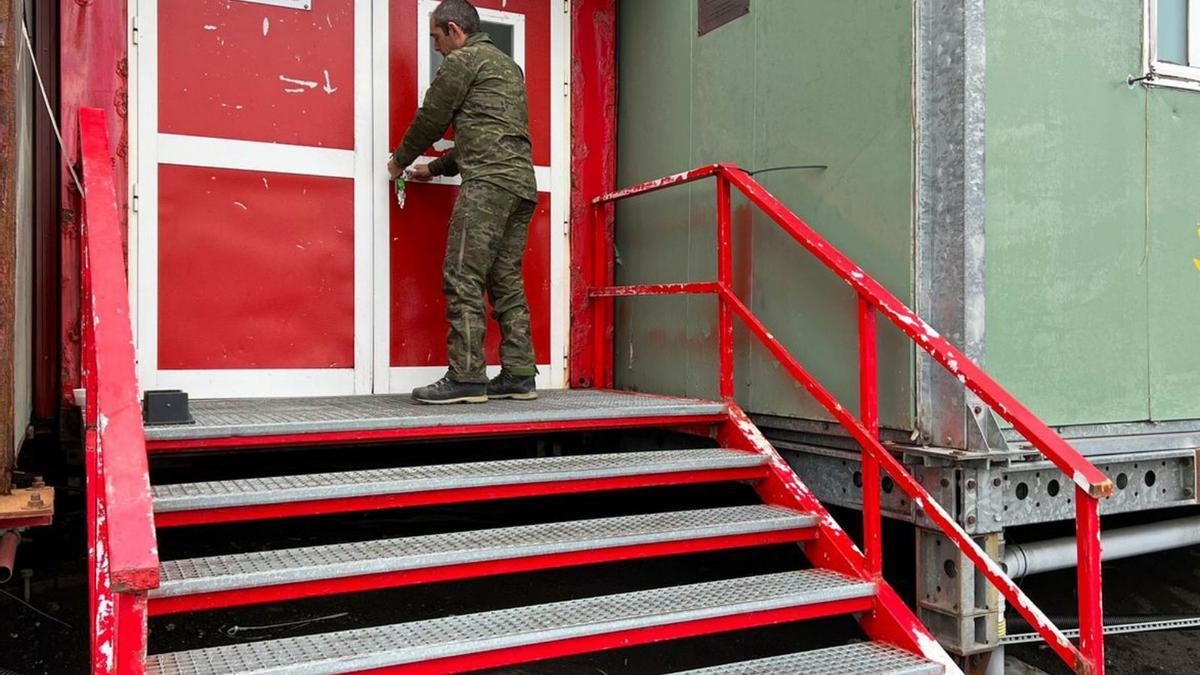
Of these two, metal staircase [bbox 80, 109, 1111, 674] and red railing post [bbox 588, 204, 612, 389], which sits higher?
red railing post [bbox 588, 204, 612, 389]

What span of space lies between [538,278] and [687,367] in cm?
98

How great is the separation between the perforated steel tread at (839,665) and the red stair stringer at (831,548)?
0.06 m

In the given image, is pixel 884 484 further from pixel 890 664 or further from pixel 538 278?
pixel 538 278

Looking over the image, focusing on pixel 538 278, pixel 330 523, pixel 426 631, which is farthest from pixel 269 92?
pixel 426 631

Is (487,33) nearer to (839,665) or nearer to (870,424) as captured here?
(870,424)

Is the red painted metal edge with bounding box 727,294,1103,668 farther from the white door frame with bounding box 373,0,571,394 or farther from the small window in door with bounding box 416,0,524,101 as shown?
the small window in door with bounding box 416,0,524,101

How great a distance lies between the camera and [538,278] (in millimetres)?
4938

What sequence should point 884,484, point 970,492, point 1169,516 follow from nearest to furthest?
1. point 970,492
2. point 884,484
3. point 1169,516

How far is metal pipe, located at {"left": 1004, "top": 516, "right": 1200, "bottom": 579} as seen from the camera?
3322 millimetres

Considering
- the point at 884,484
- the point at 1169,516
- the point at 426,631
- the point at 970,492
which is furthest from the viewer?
the point at 1169,516

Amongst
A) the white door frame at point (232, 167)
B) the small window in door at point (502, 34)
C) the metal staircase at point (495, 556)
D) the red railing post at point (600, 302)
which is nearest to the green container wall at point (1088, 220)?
the metal staircase at point (495, 556)

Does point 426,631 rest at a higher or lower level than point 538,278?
lower

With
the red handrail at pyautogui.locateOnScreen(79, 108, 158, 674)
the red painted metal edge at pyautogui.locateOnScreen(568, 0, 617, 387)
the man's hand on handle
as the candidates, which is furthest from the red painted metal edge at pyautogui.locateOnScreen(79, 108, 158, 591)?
the red painted metal edge at pyautogui.locateOnScreen(568, 0, 617, 387)

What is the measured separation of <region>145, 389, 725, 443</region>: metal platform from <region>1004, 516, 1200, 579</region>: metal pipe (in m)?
1.22
